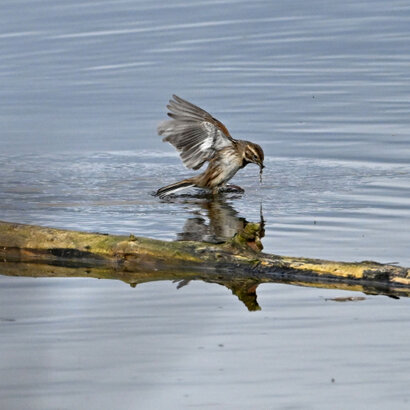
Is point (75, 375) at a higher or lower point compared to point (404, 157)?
higher

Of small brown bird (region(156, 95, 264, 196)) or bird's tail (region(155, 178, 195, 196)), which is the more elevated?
small brown bird (region(156, 95, 264, 196))

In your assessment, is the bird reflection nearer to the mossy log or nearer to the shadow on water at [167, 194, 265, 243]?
the shadow on water at [167, 194, 265, 243]

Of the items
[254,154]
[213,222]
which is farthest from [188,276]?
[254,154]

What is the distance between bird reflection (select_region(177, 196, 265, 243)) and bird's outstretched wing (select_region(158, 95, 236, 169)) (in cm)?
56

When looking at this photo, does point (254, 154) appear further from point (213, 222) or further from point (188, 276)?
point (188, 276)

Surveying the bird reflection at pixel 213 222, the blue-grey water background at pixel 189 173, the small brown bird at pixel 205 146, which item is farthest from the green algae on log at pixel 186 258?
the small brown bird at pixel 205 146

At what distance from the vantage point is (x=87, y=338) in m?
7.31

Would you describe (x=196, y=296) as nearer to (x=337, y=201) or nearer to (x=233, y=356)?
(x=233, y=356)

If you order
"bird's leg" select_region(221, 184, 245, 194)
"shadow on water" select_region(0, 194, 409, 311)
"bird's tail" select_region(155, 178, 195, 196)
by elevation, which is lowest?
"bird's leg" select_region(221, 184, 245, 194)

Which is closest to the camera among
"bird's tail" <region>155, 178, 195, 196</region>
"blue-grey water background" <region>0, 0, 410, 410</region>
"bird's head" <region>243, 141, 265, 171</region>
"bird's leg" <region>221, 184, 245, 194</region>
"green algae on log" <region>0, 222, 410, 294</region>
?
"blue-grey water background" <region>0, 0, 410, 410</region>

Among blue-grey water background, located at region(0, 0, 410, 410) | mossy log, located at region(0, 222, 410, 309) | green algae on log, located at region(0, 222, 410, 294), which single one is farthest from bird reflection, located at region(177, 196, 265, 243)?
green algae on log, located at region(0, 222, 410, 294)

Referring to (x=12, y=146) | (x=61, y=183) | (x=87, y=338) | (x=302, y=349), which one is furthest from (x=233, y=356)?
(x=12, y=146)

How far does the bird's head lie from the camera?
12.1 meters

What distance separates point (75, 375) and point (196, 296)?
5.80 ft
